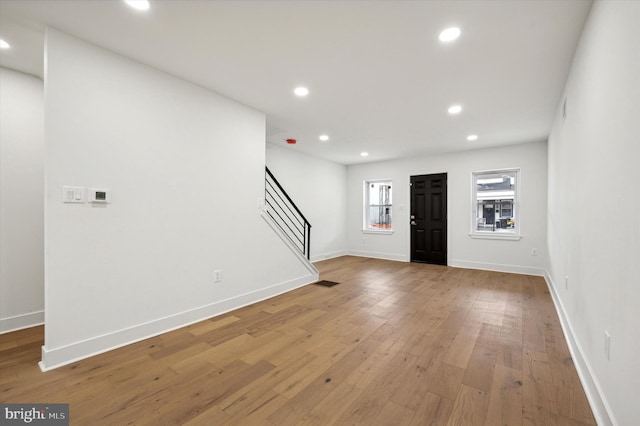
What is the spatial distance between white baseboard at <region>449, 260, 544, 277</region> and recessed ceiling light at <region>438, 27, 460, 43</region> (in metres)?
5.02

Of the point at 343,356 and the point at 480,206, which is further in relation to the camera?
the point at 480,206

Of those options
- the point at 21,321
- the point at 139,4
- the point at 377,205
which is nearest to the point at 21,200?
the point at 21,321

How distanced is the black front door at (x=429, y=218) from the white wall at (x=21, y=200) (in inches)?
258

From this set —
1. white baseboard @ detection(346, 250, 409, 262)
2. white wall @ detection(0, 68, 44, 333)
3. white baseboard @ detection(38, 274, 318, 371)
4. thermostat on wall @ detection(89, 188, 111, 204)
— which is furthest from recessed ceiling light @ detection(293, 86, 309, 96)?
white baseboard @ detection(346, 250, 409, 262)

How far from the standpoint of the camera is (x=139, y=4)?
184 cm

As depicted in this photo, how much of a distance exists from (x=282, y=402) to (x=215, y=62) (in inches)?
114

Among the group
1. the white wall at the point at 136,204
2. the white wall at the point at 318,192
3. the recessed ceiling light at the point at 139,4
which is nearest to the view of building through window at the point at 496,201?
the white wall at the point at 318,192

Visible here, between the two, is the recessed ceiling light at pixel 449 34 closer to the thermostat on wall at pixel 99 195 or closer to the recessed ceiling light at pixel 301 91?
the recessed ceiling light at pixel 301 91

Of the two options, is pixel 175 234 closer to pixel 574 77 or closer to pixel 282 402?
pixel 282 402

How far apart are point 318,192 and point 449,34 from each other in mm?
4925

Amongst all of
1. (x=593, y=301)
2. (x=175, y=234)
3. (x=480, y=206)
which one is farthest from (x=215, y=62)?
(x=480, y=206)

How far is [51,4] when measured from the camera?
6.07 feet

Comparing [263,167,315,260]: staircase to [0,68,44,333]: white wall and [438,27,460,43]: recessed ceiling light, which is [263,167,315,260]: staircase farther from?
[438,27,460,43]: recessed ceiling light

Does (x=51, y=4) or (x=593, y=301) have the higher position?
(x=51, y=4)
